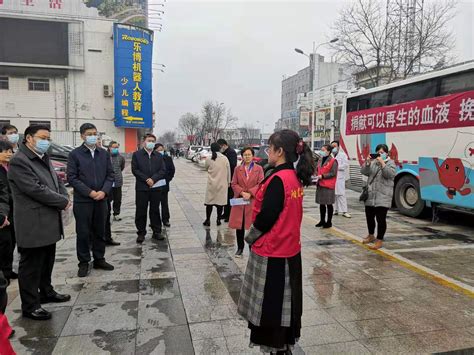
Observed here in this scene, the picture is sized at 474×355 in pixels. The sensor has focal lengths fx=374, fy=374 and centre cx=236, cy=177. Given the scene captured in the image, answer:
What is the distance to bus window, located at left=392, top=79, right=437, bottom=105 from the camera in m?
8.07

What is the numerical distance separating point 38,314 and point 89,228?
1395 millimetres

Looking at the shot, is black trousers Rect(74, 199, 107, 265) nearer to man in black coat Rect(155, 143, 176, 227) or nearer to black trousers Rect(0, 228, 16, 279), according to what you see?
black trousers Rect(0, 228, 16, 279)

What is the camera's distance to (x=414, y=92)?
8.61 m

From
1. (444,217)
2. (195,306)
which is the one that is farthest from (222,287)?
(444,217)

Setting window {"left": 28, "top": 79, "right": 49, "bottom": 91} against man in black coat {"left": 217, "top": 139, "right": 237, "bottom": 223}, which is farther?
window {"left": 28, "top": 79, "right": 49, "bottom": 91}

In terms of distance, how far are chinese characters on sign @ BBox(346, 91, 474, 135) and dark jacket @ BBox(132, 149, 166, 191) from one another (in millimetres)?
5741

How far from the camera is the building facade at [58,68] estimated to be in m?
28.7

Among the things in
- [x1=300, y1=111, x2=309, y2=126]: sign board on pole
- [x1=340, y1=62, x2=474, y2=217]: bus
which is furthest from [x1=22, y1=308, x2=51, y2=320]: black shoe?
[x1=300, y1=111, x2=309, y2=126]: sign board on pole

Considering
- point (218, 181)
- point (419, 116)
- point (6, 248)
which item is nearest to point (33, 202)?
point (6, 248)

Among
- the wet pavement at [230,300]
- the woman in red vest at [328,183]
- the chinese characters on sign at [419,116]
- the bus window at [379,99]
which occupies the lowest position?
the wet pavement at [230,300]

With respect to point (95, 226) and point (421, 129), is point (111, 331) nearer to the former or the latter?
point (95, 226)

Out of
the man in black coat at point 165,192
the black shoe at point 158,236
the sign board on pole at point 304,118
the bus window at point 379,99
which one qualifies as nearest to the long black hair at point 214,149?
the man in black coat at point 165,192

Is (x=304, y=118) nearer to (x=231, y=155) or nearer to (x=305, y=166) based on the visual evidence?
(x=231, y=155)

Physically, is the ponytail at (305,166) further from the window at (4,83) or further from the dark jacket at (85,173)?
the window at (4,83)
